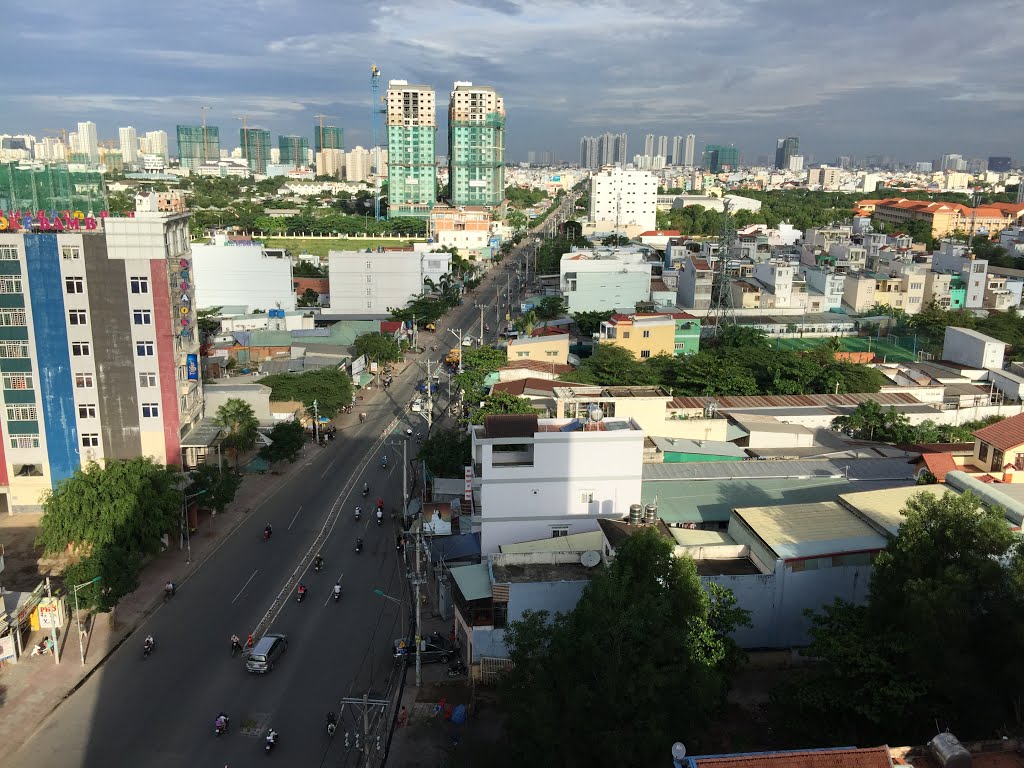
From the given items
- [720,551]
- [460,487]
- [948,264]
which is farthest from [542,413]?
[948,264]

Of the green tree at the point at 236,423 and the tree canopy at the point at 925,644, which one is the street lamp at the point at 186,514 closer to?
the green tree at the point at 236,423

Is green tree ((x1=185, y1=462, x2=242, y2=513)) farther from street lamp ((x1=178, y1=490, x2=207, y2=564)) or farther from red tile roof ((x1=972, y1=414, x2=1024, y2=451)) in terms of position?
red tile roof ((x1=972, y1=414, x2=1024, y2=451))

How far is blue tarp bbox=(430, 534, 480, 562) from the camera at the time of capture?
73.1 feet

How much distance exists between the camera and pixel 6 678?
1841cm

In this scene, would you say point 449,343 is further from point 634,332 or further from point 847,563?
point 847,563

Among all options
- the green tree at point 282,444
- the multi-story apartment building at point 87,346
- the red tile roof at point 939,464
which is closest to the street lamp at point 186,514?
the multi-story apartment building at point 87,346

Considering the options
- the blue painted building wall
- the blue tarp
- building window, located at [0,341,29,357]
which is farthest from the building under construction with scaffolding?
the blue tarp

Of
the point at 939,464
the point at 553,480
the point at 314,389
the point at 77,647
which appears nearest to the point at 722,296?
the point at 314,389

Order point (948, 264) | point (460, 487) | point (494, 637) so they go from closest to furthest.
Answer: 1. point (494, 637)
2. point (460, 487)
3. point (948, 264)

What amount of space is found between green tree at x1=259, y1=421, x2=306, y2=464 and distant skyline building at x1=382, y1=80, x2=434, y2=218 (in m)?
89.2

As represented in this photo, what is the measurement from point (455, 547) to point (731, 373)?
1790 cm

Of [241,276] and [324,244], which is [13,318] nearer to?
[241,276]

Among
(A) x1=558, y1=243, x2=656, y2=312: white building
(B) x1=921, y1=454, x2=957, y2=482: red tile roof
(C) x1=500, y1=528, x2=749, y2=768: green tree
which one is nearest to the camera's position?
(C) x1=500, y1=528, x2=749, y2=768: green tree

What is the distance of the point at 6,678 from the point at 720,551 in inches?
650
